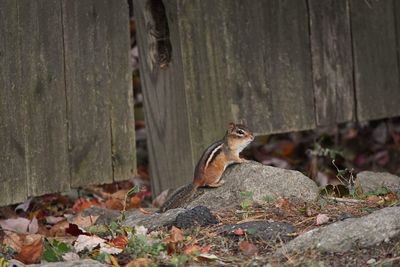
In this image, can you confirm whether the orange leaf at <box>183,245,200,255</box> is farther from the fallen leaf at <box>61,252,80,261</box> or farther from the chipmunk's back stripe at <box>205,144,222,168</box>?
the chipmunk's back stripe at <box>205,144,222,168</box>

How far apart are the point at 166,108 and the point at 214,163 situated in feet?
3.18

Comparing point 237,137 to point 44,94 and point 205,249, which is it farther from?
point 205,249

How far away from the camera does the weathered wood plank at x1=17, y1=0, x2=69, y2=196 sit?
5996 mm

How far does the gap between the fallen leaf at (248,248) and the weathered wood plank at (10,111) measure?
176 centimetres

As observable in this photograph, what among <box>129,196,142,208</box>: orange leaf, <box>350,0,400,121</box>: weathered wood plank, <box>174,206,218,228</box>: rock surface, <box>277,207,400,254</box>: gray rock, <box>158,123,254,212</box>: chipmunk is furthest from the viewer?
<box>350,0,400,121</box>: weathered wood plank

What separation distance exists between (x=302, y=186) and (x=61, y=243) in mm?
1477

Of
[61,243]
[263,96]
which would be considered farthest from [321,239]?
[263,96]

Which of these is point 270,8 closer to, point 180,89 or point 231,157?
point 180,89

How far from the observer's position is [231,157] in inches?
236

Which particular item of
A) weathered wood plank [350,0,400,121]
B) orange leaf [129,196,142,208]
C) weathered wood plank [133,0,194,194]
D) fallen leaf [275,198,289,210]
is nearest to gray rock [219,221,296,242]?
fallen leaf [275,198,289,210]

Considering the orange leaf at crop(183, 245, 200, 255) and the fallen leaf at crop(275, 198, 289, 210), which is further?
the fallen leaf at crop(275, 198, 289, 210)

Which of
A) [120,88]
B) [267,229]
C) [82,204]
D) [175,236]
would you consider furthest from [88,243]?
[82,204]

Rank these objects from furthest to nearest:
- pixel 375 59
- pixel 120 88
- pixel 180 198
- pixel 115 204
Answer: pixel 375 59 → pixel 115 204 → pixel 120 88 → pixel 180 198

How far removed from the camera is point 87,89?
20.8 feet
